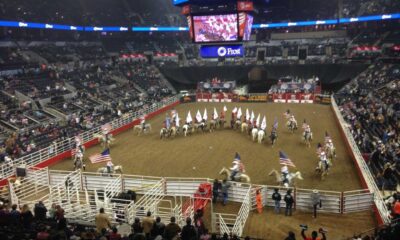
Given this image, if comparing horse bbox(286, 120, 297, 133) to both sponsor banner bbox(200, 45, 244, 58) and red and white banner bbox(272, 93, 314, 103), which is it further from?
red and white banner bbox(272, 93, 314, 103)

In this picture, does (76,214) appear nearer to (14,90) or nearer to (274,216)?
(274,216)

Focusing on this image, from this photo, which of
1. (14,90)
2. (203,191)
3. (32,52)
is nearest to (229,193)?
(203,191)

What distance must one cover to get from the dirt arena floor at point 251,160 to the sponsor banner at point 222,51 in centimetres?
842

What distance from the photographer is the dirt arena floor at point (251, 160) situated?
15.6 metres

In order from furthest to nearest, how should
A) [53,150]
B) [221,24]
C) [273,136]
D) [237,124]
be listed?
[221,24], [237,124], [273,136], [53,150]

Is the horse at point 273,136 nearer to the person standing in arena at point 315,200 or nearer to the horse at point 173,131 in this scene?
the horse at point 173,131

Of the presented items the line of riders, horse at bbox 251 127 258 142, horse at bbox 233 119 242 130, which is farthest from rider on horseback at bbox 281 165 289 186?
horse at bbox 233 119 242 130

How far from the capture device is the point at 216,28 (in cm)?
3712

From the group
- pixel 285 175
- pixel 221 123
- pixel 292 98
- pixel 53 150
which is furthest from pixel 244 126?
pixel 292 98

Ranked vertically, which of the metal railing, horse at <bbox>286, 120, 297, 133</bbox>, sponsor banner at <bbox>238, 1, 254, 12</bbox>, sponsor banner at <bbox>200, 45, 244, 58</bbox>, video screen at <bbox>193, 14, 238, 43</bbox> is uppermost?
sponsor banner at <bbox>238, 1, 254, 12</bbox>

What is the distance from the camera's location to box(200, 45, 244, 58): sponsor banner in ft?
125

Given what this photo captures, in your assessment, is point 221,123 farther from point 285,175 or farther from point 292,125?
point 285,175

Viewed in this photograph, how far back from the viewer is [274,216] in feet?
53.5

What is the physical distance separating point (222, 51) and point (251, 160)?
712 inches
